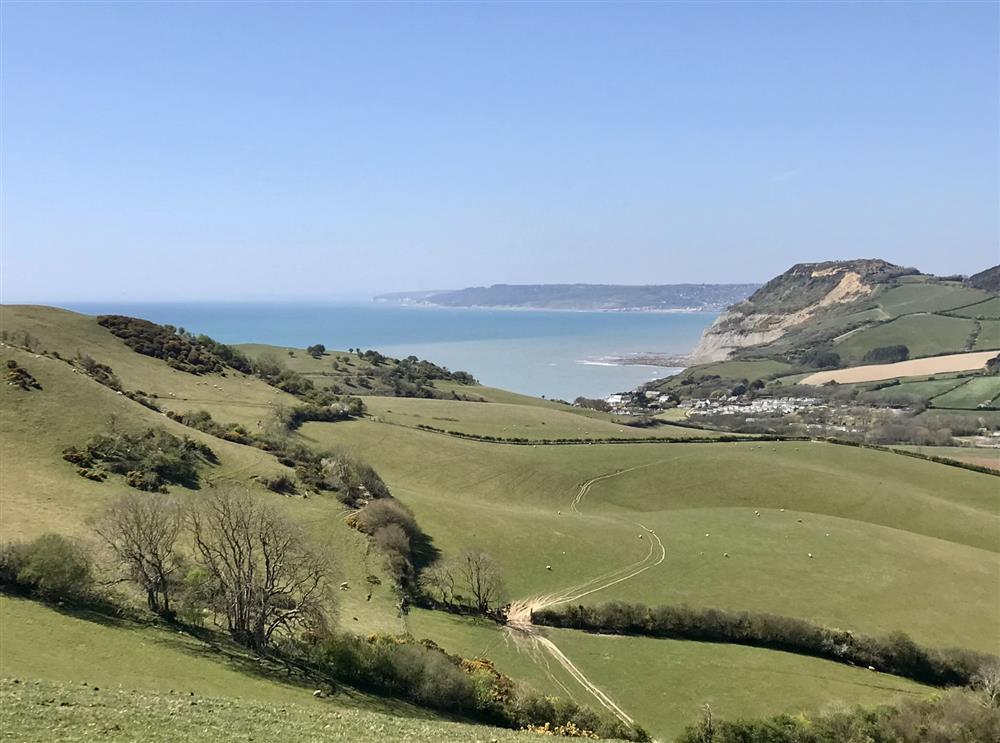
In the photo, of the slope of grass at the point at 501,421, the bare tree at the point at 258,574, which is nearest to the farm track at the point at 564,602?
the bare tree at the point at 258,574

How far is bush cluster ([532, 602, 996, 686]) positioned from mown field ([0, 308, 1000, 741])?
1320 millimetres

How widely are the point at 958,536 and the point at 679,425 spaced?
2243 inches

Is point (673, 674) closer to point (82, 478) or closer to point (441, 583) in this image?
point (441, 583)

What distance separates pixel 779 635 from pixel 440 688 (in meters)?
22.7

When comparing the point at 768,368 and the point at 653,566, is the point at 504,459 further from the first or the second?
the point at 768,368

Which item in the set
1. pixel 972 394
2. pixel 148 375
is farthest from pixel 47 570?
pixel 972 394

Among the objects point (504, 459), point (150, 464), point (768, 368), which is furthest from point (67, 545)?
point (768, 368)

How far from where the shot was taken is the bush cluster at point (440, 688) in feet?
84.1

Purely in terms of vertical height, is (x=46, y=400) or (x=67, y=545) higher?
(x=46, y=400)

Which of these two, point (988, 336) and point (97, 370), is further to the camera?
point (988, 336)

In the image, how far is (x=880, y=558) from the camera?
163 ft

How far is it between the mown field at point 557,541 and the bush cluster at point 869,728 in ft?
14.0

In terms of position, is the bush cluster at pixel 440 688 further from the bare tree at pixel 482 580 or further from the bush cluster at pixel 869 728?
the bare tree at pixel 482 580

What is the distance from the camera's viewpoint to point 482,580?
41.1m
